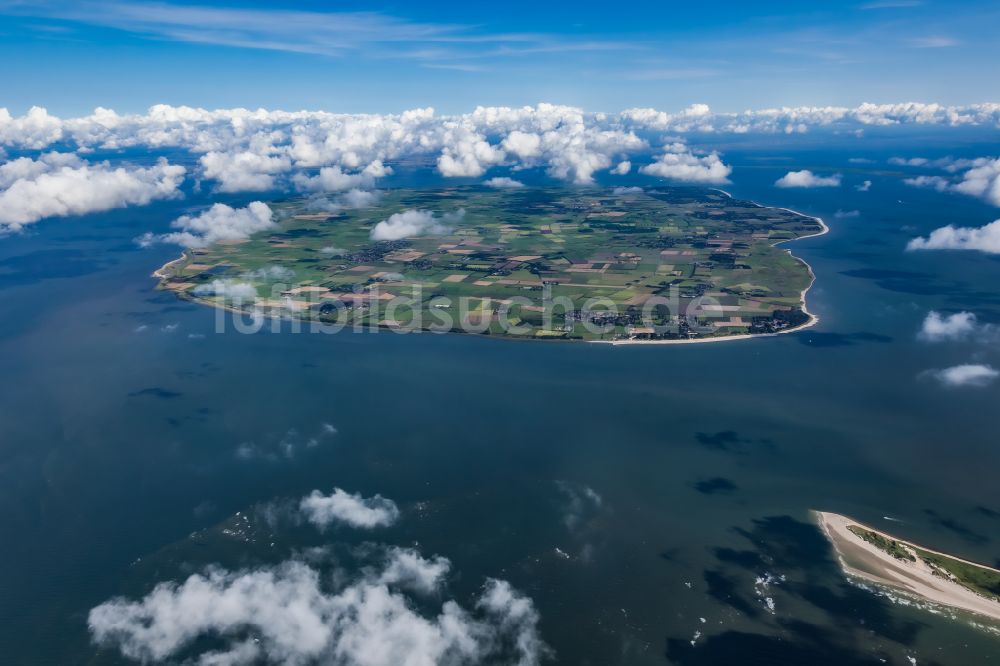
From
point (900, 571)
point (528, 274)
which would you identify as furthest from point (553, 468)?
point (528, 274)

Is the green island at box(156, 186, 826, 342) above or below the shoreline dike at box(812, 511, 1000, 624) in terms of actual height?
above

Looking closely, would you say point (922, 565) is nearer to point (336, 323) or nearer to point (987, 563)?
point (987, 563)

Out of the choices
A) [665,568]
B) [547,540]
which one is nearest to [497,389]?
[547,540]

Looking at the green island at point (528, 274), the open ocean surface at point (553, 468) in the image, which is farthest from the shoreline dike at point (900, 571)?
the green island at point (528, 274)

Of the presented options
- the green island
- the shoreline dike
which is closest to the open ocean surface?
the shoreline dike

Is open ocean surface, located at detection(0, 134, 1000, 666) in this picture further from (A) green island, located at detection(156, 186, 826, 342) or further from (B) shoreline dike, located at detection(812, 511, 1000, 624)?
(A) green island, located at detection(156, 186, 826, 342)

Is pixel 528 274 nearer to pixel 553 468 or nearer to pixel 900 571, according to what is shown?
pixel 553 468
